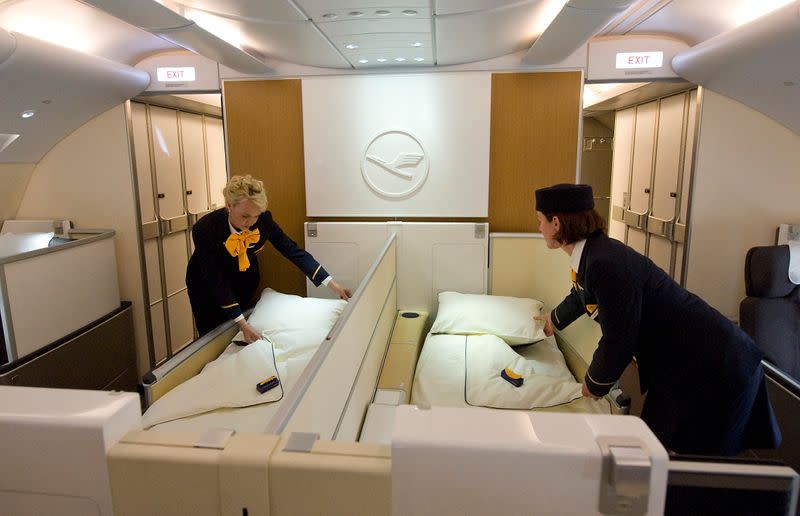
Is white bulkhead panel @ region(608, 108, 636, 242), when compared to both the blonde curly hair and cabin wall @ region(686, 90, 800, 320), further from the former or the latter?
the blonde curly hair

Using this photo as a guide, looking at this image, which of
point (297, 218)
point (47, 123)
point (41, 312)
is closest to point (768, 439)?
point (297, 218)

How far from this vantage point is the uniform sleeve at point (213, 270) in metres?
3.03

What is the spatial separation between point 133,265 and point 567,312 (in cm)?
341

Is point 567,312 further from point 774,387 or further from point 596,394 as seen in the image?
point 774,387

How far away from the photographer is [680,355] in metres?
1.95

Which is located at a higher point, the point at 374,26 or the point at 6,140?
the point at 374,26

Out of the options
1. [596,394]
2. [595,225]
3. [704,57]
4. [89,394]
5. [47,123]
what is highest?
[704,57]

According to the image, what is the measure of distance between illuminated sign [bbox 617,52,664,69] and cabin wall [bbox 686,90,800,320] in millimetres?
404

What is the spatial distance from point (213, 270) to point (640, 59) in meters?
3.15

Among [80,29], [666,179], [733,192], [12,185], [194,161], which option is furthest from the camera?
[194,161]

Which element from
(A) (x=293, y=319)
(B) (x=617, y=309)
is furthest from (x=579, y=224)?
(A) (x=293, y=319)

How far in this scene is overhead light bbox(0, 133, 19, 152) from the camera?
135 inches

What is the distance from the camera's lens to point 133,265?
13.6 feet

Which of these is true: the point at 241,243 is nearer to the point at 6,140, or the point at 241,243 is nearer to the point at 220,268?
the point at 220,268
